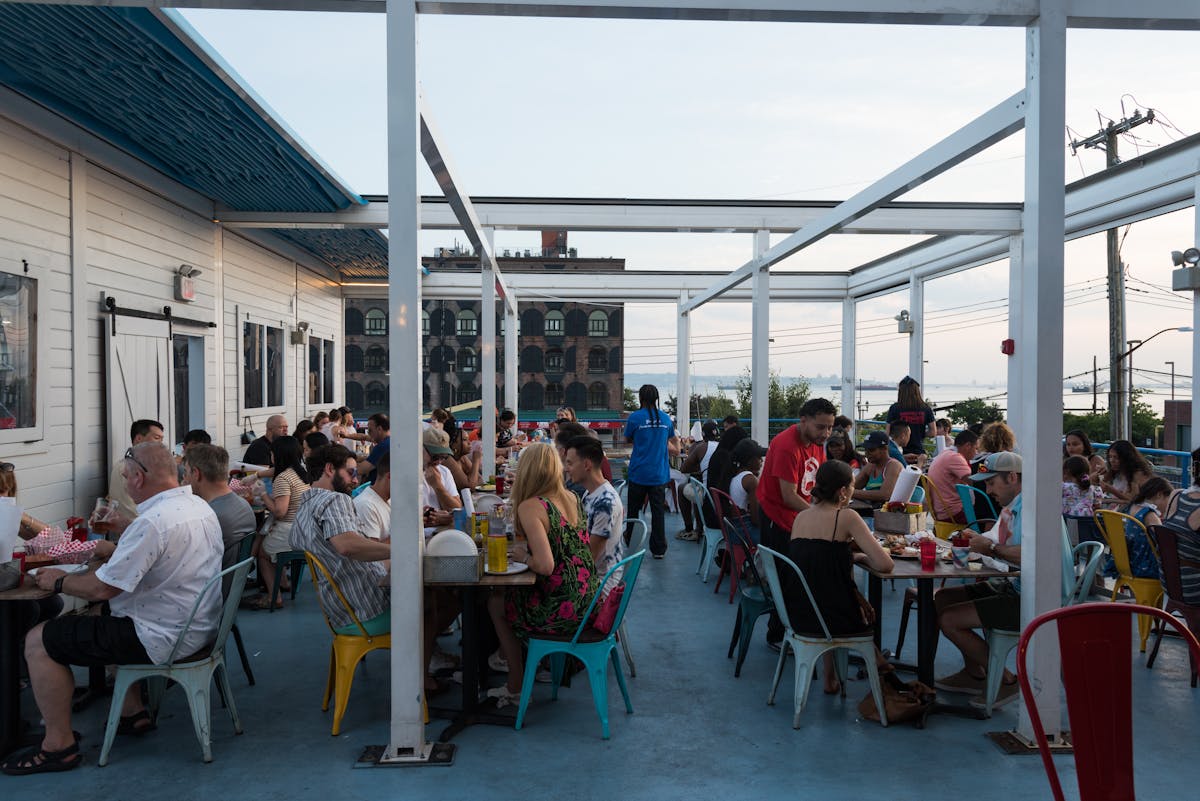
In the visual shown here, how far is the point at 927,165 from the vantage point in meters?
4.81

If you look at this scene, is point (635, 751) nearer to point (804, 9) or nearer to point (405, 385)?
point (405, 385)

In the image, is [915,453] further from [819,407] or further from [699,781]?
[699,781]

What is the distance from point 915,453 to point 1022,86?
19.3 feet

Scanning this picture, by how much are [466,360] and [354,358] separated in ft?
27.2

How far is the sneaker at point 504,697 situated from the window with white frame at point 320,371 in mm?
8475

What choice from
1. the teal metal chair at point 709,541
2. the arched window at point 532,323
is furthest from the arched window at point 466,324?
the teal metal chair at point 709,541

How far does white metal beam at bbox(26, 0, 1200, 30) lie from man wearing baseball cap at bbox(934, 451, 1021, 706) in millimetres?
2107

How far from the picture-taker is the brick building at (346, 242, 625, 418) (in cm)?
6078

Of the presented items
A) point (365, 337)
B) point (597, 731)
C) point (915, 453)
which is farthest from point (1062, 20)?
point (365, 337)

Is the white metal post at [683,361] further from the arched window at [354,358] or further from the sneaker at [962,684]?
the arched window at [354,358]

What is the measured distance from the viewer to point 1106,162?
21.7m

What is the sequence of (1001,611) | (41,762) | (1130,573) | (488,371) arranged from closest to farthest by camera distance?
(41,762), (1001,611), (1130,573), (488,371)

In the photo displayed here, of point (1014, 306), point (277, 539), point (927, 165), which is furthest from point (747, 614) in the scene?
point (1014, 306)

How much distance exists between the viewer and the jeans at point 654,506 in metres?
7.94
